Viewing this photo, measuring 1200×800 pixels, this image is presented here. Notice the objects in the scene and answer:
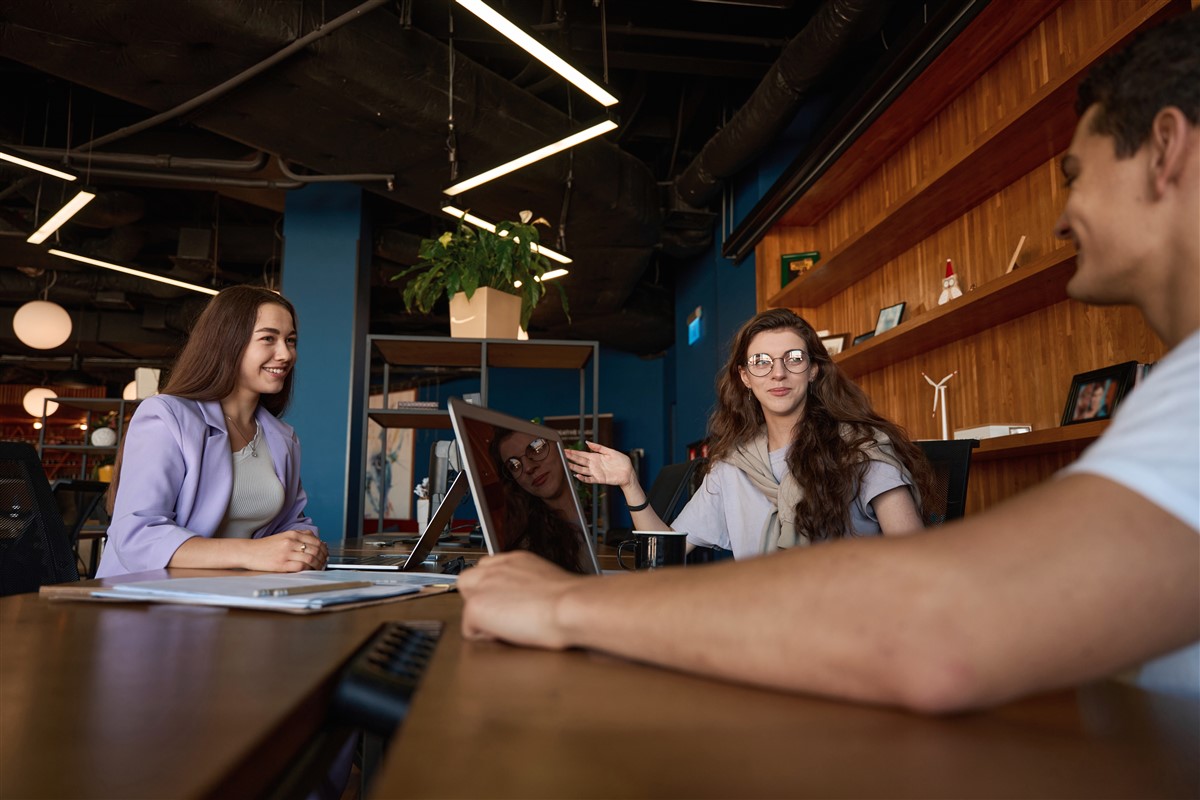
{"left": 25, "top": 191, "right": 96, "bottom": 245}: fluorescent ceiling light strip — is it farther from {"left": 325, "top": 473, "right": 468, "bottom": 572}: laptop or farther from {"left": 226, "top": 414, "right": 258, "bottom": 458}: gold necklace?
{"left": 325, "top": 473, "right": 468, "bottom": 572}: laptop

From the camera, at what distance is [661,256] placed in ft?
31.4

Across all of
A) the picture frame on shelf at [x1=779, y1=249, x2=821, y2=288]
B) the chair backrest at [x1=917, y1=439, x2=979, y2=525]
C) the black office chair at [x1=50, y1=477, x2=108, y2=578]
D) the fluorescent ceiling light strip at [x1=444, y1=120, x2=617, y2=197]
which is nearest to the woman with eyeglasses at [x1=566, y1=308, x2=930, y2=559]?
the chair backrest at [x1=917, y1=439, x2=979, y2=525]

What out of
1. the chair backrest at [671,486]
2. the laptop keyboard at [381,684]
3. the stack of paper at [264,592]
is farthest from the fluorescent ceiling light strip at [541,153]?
the laptop keyboard at [381,684]

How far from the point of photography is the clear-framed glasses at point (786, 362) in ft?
7.23

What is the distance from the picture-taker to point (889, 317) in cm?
A: 419

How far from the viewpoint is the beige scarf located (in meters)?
1.98

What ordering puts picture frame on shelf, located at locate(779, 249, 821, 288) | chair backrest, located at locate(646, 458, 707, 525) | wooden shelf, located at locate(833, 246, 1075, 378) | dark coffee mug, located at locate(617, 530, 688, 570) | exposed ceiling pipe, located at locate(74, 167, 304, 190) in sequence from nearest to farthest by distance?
dark coffee mug, located at locate(617, 530, 688, 570) → wooden shelf, located at locate(833, 246, 1075, 378) → chair backrest, located at locate(646, 458, 707, 525) → picture frame on shelf, located at locate(779, 249, 821, 288) → exposed ceiling pipe, located at locate(74, 167, 304, 190)

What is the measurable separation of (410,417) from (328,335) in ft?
10.1

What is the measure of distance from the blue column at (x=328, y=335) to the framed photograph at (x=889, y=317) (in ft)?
12.6

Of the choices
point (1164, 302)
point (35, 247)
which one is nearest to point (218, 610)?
point (1164, 302)

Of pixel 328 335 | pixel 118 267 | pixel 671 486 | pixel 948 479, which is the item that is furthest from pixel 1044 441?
pixel 118 267

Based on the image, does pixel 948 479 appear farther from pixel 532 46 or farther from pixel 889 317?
pixel 532 46

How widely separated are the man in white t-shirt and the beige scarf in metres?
1.38

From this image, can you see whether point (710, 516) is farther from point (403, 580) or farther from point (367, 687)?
point (367, 687)
